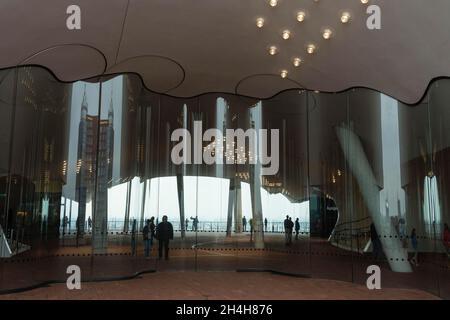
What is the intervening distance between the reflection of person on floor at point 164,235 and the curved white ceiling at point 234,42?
416 cm

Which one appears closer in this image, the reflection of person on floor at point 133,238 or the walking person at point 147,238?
the reflection of person on floor at point 133,238

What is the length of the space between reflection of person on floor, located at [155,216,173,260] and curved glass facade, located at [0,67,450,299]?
21 cm

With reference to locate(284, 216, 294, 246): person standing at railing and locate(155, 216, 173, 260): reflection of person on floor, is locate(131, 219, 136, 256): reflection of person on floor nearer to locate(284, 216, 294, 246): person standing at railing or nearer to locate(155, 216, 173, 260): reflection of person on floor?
locate(155, 216, 173, 260): reflection of person on floor

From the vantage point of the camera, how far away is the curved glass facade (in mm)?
10375

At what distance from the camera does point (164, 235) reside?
526 inches

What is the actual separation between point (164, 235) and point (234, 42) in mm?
5661

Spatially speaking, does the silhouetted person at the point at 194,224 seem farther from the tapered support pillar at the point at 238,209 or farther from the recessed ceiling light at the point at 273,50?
the recessed ceiling light at the point at 273,50

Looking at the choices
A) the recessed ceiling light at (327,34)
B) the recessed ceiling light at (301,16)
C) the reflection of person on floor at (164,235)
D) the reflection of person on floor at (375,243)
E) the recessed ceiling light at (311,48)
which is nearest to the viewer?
the recessed ceiling light at (301,16)

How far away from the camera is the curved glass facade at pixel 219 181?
34.0 feet

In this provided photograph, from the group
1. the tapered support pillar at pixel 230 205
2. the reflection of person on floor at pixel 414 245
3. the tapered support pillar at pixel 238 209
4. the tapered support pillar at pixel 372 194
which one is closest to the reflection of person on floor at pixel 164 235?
the tapered support pillar at pixel 230 205
